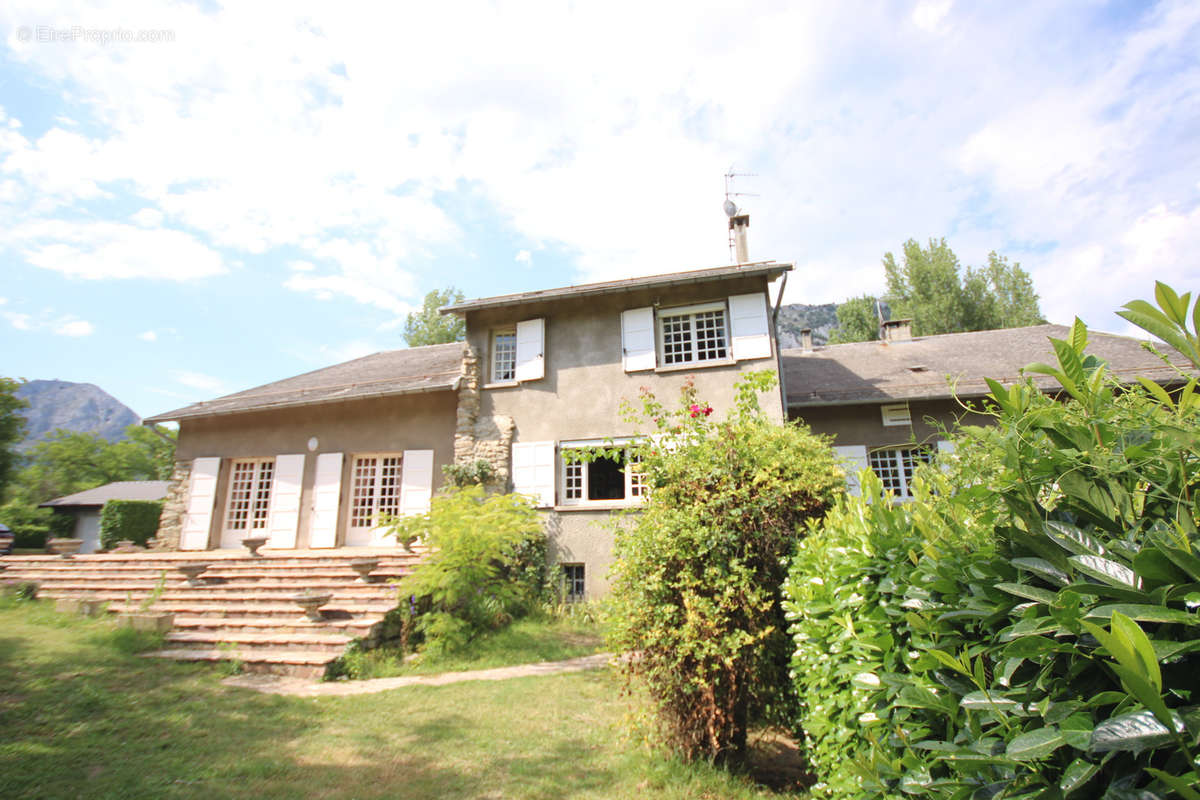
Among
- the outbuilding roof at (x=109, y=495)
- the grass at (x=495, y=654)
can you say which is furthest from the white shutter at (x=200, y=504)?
the outbuilding roof at (x=109, y=495)

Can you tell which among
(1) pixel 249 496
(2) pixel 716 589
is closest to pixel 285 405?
(1) pixel 249 496

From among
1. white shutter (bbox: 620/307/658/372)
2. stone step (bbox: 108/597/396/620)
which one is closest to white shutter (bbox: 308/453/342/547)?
stone step (bbox: 108/597/396/620)

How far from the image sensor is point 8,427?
49.1 ft

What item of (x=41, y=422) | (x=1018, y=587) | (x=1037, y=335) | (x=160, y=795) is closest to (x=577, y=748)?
(x=160, y=795)

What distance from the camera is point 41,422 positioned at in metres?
141

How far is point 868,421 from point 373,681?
9.68 meters

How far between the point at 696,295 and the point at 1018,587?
1034cm

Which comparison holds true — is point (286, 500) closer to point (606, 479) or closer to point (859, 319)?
point (606, 479)

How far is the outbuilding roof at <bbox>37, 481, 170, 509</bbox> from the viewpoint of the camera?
2842 cm

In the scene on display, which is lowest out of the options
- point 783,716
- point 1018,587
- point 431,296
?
point 783,716

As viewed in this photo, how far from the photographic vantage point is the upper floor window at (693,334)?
1102cm

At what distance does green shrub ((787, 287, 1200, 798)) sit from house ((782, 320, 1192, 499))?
342 inches

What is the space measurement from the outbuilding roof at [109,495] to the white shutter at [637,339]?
28.6 meters

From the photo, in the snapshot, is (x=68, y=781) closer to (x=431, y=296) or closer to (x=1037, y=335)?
(x=1037, y=335)
